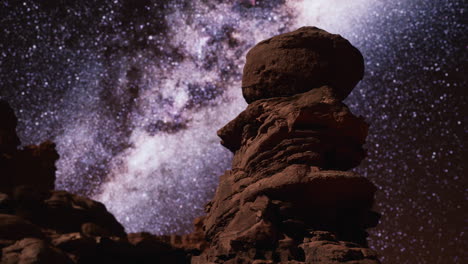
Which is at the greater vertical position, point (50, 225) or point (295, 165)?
point (50, 225)

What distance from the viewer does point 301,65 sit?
9945 mm

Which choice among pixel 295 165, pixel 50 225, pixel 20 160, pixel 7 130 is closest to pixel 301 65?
pixel 295 165

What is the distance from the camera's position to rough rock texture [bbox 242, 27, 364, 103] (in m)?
9.93

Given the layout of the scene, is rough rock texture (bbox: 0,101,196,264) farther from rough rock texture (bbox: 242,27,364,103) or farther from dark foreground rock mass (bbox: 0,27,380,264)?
rough rock texture (bbox: 242,27,364,103)

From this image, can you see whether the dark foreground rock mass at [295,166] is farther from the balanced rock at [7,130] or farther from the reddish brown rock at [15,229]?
the balanced rock at [7,130]

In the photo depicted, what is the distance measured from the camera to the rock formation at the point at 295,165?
739cm

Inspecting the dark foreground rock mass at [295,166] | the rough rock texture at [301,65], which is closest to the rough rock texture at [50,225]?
the dark foreground rock mass at [295,166]

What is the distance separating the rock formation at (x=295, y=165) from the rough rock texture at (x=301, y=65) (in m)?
0.03

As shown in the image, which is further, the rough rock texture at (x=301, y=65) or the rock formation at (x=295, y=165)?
the rough rock texture at (x=301, y=65)

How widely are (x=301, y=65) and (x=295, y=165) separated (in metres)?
3.27

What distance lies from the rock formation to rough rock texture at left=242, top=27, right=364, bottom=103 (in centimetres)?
3

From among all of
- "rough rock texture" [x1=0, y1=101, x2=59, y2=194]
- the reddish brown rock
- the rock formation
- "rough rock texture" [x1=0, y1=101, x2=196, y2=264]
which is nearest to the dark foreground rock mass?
the rock formation

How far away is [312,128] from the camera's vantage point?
29.3 ft

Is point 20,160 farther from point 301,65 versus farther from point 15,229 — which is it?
point 301,65
